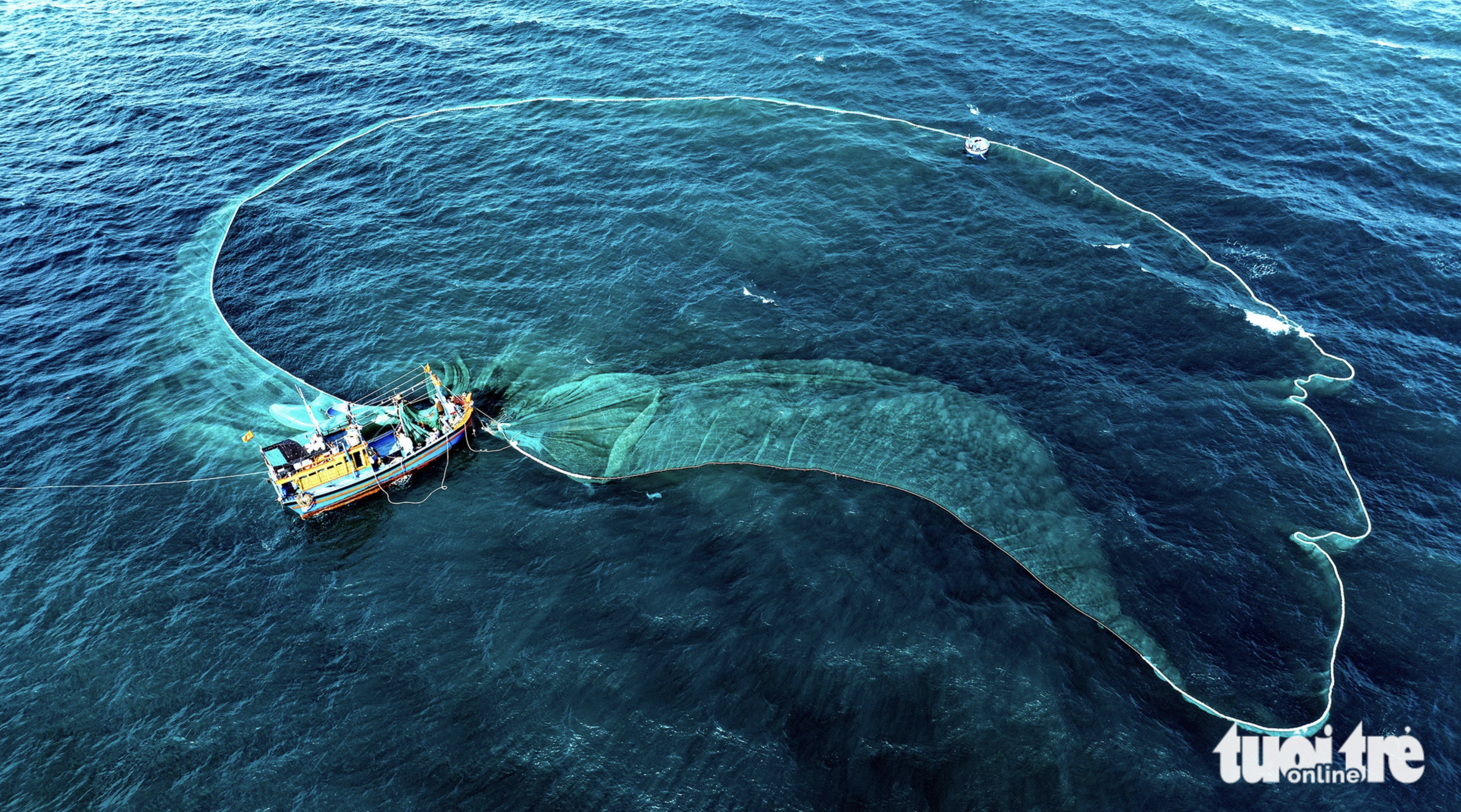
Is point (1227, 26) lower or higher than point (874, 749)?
higher

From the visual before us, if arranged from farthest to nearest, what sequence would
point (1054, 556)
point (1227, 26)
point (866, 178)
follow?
point (1227, 26)
point (866, 178)
point (1054, 556)

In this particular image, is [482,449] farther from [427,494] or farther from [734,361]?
[734,361]

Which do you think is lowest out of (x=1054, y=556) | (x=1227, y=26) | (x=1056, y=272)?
(x=1054, y=556)

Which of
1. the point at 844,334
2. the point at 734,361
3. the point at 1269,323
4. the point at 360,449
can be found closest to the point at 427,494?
the point at 360,449

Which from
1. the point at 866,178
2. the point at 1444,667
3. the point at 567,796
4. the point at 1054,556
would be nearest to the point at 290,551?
the point at 567,796

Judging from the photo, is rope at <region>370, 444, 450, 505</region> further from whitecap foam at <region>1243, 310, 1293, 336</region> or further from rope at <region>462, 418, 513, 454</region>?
whitecap foam at <region>1243, 310, 1293, 336</region>

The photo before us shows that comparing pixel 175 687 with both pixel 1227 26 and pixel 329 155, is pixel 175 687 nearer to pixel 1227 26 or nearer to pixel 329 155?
pixel 329 155
